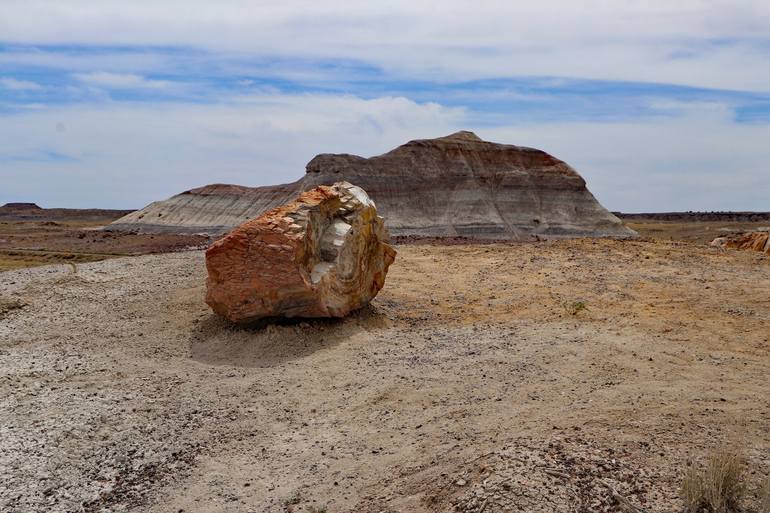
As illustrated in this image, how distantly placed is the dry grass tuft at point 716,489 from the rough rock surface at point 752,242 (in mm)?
16210

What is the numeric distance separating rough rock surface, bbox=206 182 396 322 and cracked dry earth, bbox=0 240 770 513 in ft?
1.32

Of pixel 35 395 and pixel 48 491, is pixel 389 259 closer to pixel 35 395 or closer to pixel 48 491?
pixel 35 395

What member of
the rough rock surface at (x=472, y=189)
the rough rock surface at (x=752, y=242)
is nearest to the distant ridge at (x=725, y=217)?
the rough rock surface at (x=472, y=189)

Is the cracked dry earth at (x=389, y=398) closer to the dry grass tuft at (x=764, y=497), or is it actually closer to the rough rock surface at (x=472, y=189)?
the dry grass tuft at (x=764, y=497)

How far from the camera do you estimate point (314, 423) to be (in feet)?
24.8

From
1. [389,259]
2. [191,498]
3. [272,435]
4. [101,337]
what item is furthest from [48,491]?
[389,259]

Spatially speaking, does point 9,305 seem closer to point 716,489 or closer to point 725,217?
point 716,489

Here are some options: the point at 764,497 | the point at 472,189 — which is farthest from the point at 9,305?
the point at 472,189

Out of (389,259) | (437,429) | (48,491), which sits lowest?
(48,491)

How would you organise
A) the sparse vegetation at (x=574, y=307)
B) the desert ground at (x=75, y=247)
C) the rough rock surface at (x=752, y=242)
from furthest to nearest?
the desert ground at (x=75, y=247), the rough rock surface at (x=752, y=242), the sparse vegetation at (x=574, y=307)

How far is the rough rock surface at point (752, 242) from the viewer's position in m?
20.1

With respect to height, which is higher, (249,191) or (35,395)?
(249,191)

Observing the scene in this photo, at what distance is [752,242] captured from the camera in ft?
69.5

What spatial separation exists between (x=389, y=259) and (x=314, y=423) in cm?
479
